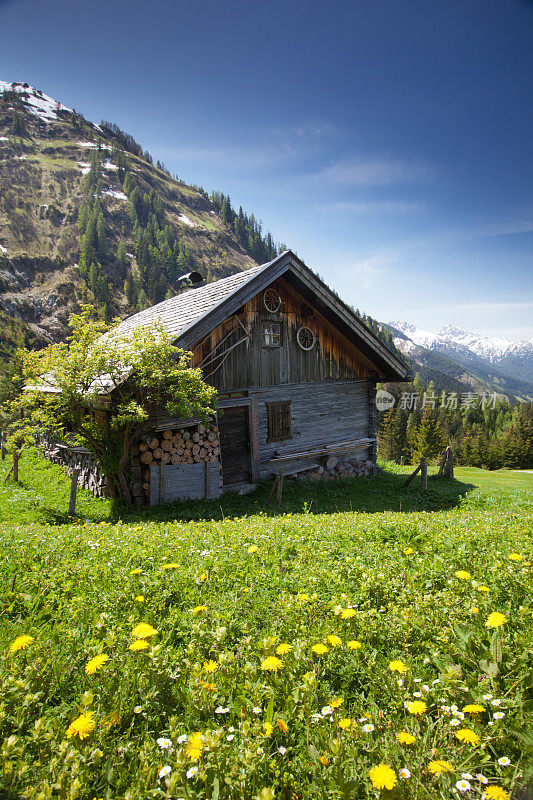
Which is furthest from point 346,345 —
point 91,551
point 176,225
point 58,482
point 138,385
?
point 176,225

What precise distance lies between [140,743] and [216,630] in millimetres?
923

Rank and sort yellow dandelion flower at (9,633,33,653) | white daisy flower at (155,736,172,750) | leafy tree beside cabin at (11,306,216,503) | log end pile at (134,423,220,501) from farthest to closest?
log end pile at (134,423,220,501) → leafy tree beside cabin at (11,306,216,503) → yellow dandelion flower at (9,633,33,653) → white daisy flower at (155,736,172,750)

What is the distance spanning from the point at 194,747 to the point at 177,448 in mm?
9873

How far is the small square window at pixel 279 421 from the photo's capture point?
1427cm

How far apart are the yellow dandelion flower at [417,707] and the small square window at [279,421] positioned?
1193 cm

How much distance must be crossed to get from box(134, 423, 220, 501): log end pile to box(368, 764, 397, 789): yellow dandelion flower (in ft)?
33.0

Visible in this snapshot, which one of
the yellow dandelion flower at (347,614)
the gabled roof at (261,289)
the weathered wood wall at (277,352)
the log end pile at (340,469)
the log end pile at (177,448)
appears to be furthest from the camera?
the log end pile at (340,469)

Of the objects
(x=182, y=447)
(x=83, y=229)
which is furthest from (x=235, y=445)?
(x=83, y=229)

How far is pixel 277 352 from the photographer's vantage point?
1433 centimetres

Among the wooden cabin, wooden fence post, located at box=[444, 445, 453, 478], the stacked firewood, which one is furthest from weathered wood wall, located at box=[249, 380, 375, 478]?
wooden fence post, located at box=[444, 445, 453, 478]

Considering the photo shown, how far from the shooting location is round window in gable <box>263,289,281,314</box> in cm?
1395

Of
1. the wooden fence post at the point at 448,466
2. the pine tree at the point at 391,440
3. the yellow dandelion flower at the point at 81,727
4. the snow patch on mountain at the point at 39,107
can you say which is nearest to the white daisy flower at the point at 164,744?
the yellow dandelion flower at the point at 81,727

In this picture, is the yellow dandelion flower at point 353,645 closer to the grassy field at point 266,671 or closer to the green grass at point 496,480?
the grassy field at point 266,671

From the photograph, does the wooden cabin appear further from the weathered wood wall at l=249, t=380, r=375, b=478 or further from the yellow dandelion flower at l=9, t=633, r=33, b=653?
the yellow dandelion flower at l=9, t=633, r=33, b=653
